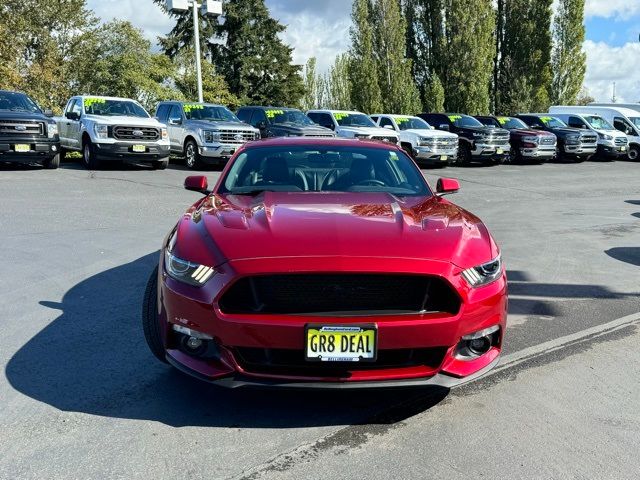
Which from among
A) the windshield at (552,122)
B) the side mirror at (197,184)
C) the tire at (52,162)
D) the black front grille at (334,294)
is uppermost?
the side mirror at (197,184)

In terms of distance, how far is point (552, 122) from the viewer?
28.3m

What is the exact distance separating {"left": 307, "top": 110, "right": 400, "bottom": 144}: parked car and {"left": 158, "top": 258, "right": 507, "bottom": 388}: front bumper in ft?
59.9

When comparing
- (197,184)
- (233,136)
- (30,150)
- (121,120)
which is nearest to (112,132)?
(121,120)

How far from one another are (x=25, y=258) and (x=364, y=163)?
408 centimetres

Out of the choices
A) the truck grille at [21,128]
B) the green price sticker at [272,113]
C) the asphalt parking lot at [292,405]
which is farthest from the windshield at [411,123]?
the asphalt parking lot at [292,405]

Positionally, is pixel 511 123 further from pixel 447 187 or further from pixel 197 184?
pixel 197 184

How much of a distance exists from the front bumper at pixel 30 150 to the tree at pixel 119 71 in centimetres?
2170

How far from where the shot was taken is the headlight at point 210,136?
17.4 m

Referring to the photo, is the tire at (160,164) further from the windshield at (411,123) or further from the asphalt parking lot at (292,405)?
the asphalt parking lot at (292,405)

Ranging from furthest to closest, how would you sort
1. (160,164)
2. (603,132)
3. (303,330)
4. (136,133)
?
(603,132)
(160,164)
(136,133)
(303,330)

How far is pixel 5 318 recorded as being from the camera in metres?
4.96

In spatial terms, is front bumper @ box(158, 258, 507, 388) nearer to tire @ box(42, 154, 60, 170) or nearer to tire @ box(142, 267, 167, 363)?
tire @ box(142, 267, 167, 363)

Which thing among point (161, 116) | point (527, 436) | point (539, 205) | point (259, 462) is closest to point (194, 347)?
point (259, 462)

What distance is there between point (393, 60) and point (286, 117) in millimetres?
27538
